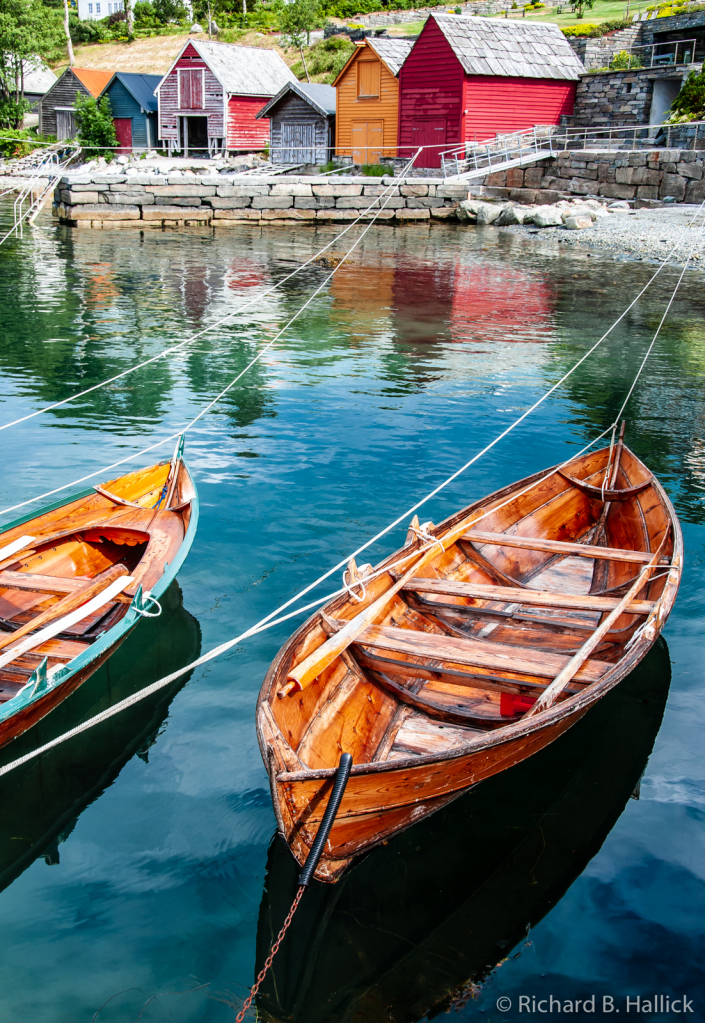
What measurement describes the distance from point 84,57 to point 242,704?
260 feet

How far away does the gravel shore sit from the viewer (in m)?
24.1

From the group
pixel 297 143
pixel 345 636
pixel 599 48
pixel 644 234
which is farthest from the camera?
pixel 297 143

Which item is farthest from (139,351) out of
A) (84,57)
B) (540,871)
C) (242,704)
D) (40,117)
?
(84,57)

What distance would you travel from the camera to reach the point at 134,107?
1999 inches

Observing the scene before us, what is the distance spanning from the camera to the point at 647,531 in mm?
6238

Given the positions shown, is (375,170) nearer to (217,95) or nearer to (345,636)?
(217,95)

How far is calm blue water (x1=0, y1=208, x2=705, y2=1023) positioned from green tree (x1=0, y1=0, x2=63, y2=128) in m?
44.1

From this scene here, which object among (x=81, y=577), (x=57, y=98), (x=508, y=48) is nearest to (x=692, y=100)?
(x=508, y=48)

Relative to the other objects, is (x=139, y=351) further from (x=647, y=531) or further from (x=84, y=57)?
(x=84, y=57)

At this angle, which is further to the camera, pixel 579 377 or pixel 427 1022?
pixel 579 377

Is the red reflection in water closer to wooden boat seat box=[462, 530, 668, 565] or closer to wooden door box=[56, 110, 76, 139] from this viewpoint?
wooden boat seat box=[462, 530, 668, 565]

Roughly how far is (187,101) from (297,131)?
8.28 meters

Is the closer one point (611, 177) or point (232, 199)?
point (611, 177)

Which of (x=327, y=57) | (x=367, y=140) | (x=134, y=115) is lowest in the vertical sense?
(x=367, y=140)
